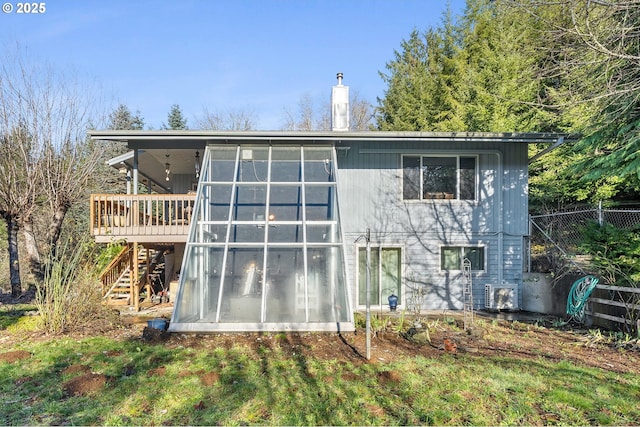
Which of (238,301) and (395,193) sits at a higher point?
(395,193)

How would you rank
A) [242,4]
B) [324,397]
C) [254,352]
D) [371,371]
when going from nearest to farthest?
[324,397]
[371,371]
[254,352]
[242,4]

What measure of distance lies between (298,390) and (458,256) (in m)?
6.63

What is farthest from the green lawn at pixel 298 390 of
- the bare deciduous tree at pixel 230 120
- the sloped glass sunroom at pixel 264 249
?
the bare deciduous tree at pixel 230 120

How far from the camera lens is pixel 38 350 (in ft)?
17.4

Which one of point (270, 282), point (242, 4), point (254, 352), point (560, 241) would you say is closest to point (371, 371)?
point (254, 352)

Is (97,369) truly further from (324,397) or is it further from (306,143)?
(306,143)

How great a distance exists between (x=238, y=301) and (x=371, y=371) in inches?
101

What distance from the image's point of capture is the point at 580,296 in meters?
6.88

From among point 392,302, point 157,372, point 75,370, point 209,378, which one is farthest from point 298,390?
point 392,302

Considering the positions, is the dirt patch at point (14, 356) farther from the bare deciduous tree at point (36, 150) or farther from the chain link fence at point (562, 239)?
the chain link fence at point (562, 239)

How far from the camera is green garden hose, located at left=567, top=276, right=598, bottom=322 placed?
6.75 metres

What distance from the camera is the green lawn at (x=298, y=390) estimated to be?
11.1 ft

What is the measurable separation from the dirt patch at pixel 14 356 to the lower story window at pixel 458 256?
804 cm

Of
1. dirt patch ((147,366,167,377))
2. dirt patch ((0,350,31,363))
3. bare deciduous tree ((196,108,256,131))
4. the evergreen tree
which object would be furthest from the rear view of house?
the evergreen tree
